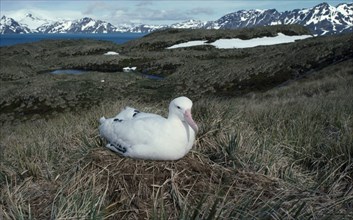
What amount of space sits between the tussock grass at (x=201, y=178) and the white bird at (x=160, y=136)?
6.2 inches

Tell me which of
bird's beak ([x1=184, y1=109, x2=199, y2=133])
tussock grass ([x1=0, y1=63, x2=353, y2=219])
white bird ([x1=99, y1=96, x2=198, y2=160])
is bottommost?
tussock grass ([x1=0, y1=63, x2=353, y2=219])

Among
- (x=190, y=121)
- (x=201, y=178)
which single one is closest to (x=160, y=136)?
(x=190, y=121)

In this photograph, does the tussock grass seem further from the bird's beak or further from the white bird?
the bird's beak

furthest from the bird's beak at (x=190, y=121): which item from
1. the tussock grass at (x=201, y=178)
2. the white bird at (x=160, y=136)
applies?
the tussock grass at (x=201, y=178)

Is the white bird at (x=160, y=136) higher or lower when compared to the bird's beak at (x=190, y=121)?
lower

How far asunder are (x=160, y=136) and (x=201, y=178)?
26.6 inches

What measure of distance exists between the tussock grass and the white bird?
158 mm

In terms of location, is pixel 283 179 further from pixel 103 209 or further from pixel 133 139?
pixel 103 209

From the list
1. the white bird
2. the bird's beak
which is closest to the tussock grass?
the white bird

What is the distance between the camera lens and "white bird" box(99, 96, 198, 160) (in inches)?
195

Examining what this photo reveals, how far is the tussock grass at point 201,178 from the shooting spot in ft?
13.3

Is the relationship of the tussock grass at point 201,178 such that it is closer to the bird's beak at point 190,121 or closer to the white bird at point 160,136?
the white bird at point 160,136

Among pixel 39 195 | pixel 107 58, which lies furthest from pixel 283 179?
pixel 107 58

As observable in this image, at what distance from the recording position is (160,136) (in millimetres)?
4984
